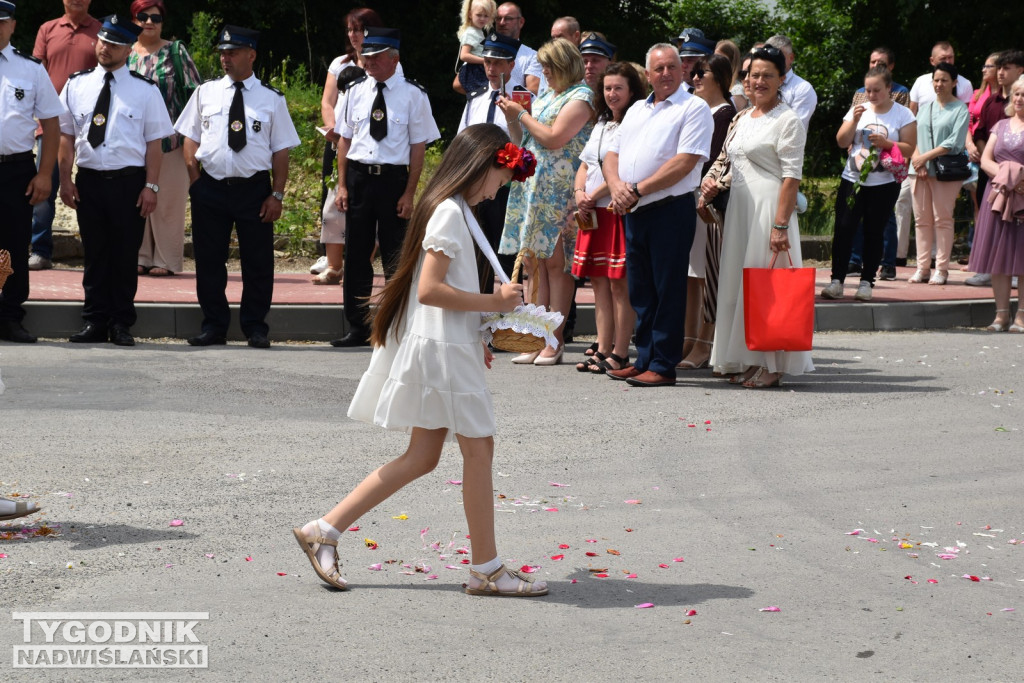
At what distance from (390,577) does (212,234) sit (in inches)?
233

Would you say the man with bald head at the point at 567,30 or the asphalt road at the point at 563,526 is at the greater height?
the man with bald head at the point at 567,30

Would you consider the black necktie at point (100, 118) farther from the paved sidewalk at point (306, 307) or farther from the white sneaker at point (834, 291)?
the white sneaker at point (834, 291)

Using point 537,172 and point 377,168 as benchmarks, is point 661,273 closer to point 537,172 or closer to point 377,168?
point 537,172

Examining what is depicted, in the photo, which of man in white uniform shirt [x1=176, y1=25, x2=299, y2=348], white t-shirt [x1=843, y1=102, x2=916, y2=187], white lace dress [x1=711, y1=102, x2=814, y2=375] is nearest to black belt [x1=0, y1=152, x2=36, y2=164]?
man in white uniform shirt [x1=176, y1=25, x2=299, y2=348]

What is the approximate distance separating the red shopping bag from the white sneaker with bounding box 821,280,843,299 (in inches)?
144

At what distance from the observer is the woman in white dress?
9.10m

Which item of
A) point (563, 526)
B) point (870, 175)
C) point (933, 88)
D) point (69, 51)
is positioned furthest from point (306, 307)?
point (933, 88)

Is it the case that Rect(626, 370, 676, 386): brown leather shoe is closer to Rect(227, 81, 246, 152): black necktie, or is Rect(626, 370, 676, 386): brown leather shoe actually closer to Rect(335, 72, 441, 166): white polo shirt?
Rect(335, 72, 441, 166): white polo shirt

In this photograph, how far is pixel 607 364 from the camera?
9.74 meters

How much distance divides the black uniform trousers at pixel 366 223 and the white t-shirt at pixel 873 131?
4.24 m

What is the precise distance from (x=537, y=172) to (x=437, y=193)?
4820 millimetres

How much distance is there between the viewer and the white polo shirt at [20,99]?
10.1 m

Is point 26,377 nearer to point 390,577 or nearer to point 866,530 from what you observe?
point 390,577

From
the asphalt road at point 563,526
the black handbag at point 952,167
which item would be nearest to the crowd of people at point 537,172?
the asphalt road at point 563,526
